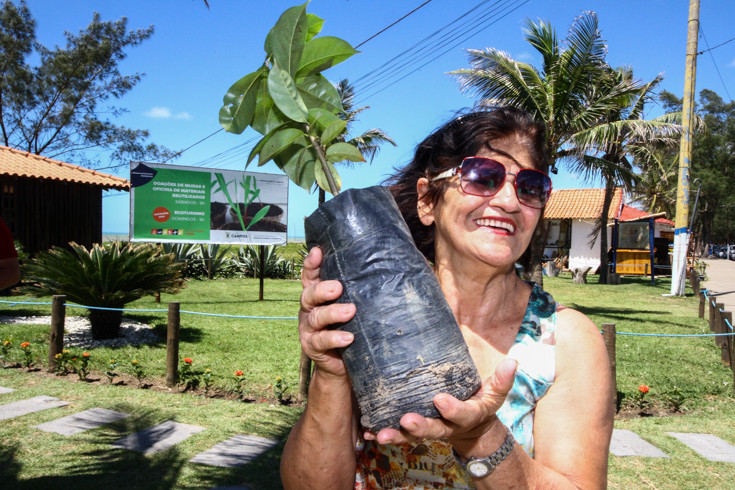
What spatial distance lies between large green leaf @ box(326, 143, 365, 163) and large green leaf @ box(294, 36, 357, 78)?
0.27 meters

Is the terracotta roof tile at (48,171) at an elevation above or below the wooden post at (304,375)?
above

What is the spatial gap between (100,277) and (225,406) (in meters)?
3.74

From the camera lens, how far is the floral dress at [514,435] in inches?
57.3

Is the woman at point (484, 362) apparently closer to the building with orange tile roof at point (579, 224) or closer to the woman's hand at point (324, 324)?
the woman's hand at point (324, 324)

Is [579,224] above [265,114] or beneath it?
above

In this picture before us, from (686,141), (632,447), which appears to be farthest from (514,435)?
(686,141)

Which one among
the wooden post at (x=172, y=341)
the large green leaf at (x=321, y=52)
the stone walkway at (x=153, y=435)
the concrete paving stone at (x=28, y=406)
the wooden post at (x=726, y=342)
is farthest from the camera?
the wooden post at (x=726, y=342)

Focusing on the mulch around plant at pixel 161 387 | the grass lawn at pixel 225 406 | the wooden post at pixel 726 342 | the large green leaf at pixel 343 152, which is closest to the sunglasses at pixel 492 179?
the large green leaf at pixel 343 152

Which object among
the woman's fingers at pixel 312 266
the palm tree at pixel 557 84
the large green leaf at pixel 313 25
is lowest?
the woman's fingers at pixel 312 266

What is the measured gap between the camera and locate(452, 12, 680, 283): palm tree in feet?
39.7

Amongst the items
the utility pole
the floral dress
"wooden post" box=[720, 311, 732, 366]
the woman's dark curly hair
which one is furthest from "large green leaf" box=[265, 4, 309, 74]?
the utility pole

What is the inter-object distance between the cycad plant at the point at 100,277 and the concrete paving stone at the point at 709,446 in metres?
7.19

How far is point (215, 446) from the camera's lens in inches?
170

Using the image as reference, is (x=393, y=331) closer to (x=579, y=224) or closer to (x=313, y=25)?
(x=313, y=25)
